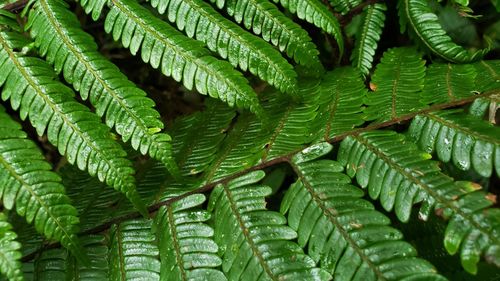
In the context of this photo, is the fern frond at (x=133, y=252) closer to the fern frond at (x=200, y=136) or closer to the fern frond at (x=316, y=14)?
the fern frond at (x=200, y=136)

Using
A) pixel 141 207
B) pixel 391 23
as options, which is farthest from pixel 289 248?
pixel 391 23

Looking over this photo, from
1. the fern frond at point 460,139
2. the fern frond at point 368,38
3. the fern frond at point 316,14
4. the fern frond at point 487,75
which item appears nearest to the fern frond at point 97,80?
the fern frond at point 316,14

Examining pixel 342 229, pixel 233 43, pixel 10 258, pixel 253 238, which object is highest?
pixel 233 43

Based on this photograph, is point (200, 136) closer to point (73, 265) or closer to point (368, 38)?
point (73, 265)

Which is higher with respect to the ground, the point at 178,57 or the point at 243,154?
the point at 178,57

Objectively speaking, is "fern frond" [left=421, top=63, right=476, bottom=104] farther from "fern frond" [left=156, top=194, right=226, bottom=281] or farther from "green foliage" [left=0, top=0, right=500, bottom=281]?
"fern frond" [left=156, top=194, right=226, bottom=281]

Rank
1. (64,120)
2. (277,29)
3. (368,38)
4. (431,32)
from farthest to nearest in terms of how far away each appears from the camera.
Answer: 1. (368,38)
2. (431,32)
3. (277,29)
4. (64,120)

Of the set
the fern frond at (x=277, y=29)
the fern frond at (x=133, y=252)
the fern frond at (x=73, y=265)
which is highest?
the fern frond at (x=277, y=29)

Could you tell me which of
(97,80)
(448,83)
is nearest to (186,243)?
(97,80)
